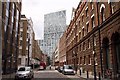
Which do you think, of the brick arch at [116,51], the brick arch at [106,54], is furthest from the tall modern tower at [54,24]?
the brick arch at [116,51]

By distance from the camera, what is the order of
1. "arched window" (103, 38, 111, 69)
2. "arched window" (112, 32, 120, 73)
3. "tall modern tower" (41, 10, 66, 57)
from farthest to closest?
"tall modern tower" (41, 10, 66, 57) < "arched window" (103, 38, 111, 69) < "arched window" (112, 32, 120, 73)

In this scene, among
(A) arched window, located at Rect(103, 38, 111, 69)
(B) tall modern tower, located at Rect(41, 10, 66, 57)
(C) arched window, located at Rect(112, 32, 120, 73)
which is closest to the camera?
(C) arched window, located at Rect(112, 32, 120, 73)

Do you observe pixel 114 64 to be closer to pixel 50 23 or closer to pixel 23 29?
pixel 23 29

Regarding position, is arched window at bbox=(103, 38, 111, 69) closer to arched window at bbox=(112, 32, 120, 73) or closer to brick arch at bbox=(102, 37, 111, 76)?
brick arch at bbox=(102, 37, 111, 76)

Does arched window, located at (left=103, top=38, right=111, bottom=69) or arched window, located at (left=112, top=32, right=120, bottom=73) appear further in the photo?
arched window, located at (left=103, top=38, right=111, bottom=69)

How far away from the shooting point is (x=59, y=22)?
13038 cm

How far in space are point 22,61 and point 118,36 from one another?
152 ft

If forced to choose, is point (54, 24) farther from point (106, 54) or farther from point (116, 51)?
point (116, 51)

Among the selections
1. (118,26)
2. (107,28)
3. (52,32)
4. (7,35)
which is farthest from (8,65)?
(52,32)

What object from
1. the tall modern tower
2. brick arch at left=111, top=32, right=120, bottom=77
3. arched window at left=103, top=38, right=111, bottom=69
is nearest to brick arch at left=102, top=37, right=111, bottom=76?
arched window at left=103, top=38, right=111, bottom=69

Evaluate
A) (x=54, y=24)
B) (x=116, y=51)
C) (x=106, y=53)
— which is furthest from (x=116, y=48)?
(x=54, y=24)

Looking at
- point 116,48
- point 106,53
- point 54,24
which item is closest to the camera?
point 116,48

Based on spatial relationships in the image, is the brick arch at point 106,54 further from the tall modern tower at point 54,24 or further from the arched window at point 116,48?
the tall modern tower at point 54,24

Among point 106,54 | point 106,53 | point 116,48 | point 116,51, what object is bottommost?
point 106,54
